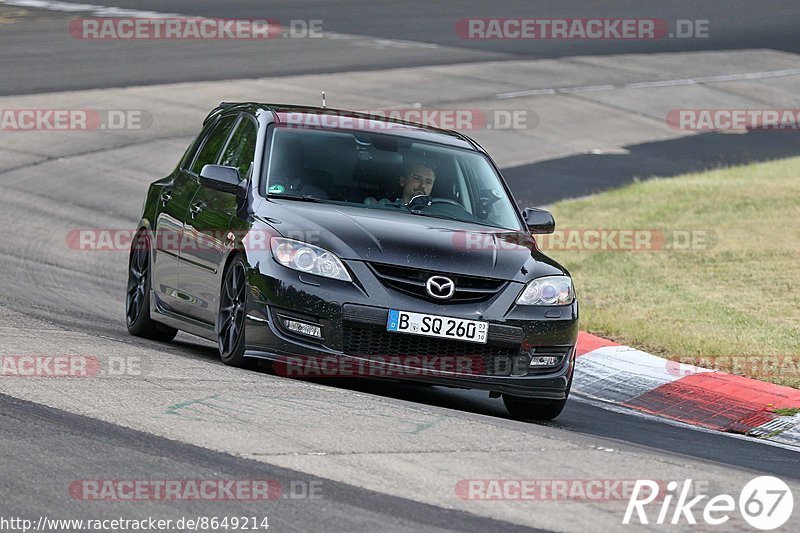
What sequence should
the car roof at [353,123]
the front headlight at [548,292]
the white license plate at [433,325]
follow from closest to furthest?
the white license plate at [433,325] < the front headlight at [548,292] < the car roof at [353,123]

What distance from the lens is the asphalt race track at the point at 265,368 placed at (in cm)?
636

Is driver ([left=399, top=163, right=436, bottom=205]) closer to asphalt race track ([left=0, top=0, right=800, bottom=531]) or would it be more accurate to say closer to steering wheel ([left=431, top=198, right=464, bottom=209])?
steering wheel ([left=431, top=198, right=464, bottom=209])

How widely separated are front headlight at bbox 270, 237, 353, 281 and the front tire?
309 millimetres

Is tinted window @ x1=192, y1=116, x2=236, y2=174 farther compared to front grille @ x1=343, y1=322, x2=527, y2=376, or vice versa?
tinted window @ x1=192, y1=116, x2=236, y2=174

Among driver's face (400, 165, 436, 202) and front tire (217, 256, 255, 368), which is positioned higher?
driver's face (400, 165, 436, 202)

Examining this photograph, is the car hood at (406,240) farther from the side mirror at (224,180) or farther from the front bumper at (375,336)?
the side mirror at (224,180)

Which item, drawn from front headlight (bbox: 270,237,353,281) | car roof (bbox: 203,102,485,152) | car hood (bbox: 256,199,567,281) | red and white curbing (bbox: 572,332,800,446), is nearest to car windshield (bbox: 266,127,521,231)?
car roof (bbox: 203,102,485,152)

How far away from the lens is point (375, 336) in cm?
870

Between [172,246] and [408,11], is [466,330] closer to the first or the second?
[172,246]

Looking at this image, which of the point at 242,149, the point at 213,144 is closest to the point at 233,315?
the point at 242,149

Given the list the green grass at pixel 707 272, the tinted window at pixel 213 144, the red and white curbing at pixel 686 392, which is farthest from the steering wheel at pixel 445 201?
→ the green grass at pixel 707 272

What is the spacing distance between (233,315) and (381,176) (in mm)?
1325

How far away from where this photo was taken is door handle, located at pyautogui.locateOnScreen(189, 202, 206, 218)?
10.2 metres

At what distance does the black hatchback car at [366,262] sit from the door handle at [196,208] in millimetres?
11
